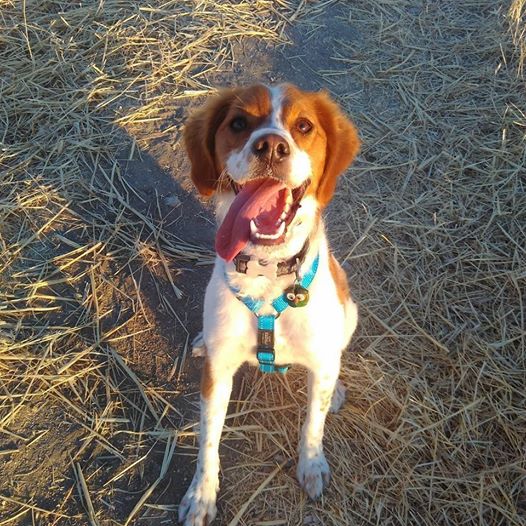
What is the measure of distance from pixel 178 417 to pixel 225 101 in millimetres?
1700

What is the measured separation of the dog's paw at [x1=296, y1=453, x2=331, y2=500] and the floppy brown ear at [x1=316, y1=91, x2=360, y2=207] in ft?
4.24

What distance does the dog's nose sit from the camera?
212cm

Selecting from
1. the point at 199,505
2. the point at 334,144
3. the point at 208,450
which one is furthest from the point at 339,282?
the point at 199,505

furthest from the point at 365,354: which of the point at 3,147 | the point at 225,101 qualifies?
the point at 3,147

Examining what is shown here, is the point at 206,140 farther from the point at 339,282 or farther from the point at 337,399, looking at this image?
the point at 337,399

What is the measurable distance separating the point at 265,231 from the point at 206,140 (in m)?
0.60

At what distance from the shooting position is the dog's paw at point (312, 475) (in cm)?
280

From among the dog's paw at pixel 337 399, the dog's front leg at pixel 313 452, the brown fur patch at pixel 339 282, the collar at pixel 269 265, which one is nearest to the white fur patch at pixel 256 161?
the collar at pixel 269 265

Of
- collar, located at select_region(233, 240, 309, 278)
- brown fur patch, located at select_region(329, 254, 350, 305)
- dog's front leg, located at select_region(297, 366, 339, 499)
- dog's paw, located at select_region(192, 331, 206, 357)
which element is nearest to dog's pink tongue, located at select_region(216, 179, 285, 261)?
collar, located at select_region(233, 240, 309, 278)

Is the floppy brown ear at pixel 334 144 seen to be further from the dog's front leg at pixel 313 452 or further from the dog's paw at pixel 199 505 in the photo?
the dog's paw at pixel 199 505

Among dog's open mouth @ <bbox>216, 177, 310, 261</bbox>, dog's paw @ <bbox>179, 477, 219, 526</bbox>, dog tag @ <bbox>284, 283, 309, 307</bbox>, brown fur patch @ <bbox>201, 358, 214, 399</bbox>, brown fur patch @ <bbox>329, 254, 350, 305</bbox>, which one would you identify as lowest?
dog's paw @ <bbox>179, 477, 219, 526</bbox>

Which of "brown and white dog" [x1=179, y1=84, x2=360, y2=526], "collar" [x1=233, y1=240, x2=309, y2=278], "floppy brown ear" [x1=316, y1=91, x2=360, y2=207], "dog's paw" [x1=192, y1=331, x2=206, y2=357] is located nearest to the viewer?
"brown and white dog" [x1=179, y1=84, x2=360, y2=526]

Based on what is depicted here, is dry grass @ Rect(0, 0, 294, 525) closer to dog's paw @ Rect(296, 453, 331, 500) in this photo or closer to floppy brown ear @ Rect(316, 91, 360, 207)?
dog's paw @ Rect(296, 453, 331, 500)

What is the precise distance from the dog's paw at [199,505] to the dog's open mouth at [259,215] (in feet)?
4.04
